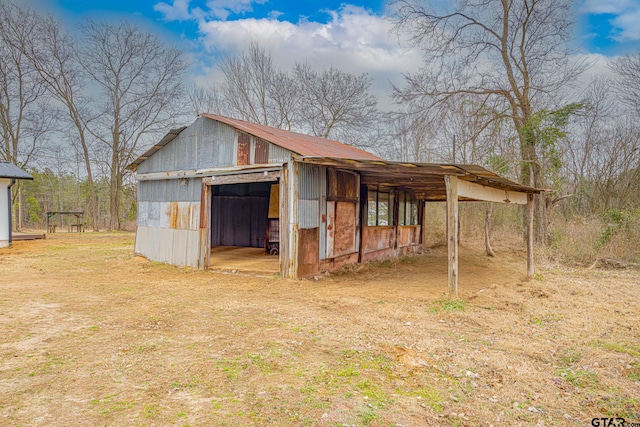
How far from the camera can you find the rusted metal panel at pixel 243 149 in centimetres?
899

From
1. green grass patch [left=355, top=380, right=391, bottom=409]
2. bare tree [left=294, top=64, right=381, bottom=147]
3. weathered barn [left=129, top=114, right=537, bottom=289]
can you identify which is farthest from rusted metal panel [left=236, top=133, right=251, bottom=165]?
bare tree [left=294, top=64, right=381, bottom=147]

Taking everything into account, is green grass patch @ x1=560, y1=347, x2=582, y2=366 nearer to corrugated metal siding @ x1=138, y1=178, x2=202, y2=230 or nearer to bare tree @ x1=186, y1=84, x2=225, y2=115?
corrugated metal siding @ x1=138, y1=178, x2=202, y2=230

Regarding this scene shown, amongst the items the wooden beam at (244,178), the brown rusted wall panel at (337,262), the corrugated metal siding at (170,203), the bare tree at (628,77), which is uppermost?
the bare tree at (628,77)

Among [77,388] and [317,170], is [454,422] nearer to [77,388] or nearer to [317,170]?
[77,388]

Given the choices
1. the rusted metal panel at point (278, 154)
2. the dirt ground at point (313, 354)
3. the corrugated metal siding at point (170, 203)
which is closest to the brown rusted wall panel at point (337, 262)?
the dirt ground at point (313, 354)

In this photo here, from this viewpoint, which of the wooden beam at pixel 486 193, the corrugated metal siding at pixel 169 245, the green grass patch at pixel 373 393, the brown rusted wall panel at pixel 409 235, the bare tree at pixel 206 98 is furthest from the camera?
the bare tree at pixel 206 98

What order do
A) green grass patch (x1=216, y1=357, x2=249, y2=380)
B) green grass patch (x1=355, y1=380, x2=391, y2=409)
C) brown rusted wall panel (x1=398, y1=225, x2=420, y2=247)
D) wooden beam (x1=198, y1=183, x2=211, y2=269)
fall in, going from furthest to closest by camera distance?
brown rusted wall panel (x1=398, y1=225, x2=420, y2=247)
wooden beam (x1=198, y1=183, x2=211, y2=269)
green grass patch (x1=216, y1=357, x2=249, y2=380)
green grass patch (x1=355, y1=380, x2=391, y2=409)

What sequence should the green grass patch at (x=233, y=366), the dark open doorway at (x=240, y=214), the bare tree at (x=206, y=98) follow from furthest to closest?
1. the bare tree at (x=206, y=98)
2. the dark open doorway at (x=240, y=214)
3. the green grass patch at (x=233, y=366)

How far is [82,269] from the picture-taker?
993 centimetres

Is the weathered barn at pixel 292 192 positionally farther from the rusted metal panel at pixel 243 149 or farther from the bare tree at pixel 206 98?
the bare tree at pixel 206 98

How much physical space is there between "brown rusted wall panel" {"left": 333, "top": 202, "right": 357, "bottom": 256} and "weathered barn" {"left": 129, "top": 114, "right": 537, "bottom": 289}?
3cm

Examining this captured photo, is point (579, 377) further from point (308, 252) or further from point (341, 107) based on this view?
point (341, 107)

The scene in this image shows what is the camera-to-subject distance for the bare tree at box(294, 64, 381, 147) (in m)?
24.6

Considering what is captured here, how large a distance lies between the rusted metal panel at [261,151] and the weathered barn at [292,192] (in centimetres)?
2
